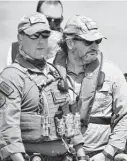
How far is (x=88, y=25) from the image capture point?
795 centimetres

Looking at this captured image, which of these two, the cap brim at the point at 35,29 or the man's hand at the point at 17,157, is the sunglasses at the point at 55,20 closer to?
the cap brim at the point at 35,29

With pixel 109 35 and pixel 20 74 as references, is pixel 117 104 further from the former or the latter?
pixel 109 35

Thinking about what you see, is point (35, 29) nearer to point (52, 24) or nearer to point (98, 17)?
point (52, 24)

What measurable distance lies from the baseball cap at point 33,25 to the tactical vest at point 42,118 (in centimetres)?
31

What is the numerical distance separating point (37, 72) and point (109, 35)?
25.8ft

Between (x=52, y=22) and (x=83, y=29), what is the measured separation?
1738mm

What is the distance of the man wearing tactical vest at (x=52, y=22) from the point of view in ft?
28.9

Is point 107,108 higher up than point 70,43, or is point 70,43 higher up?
point 70,43

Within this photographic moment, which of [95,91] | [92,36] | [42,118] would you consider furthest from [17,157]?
[92,36]

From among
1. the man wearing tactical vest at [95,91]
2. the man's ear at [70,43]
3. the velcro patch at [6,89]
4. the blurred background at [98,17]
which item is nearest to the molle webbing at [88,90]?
the man wearing tactical vest at [95,91]

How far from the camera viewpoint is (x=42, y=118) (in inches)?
290

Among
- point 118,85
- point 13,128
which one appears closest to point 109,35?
point 118,85

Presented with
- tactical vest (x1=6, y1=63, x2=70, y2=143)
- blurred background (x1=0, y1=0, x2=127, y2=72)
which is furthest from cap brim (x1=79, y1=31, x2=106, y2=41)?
blurred background (x1=0, y1=0, x2=127, y2=72)

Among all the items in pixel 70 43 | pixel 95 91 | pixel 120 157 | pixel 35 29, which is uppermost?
pixel 35 29
